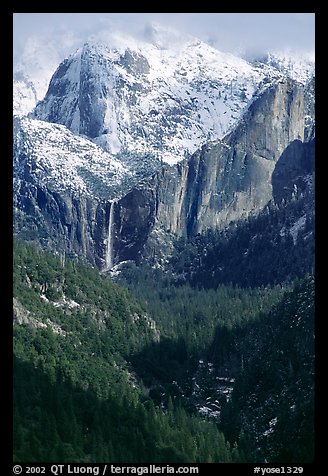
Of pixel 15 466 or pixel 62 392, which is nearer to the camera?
pixel 15 466

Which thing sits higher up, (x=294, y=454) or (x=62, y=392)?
(x=62, y=392)

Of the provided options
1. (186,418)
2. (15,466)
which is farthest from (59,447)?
(186,418)
